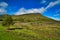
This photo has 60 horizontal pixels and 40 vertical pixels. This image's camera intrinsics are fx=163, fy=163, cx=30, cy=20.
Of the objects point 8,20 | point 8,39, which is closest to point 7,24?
point 8,20

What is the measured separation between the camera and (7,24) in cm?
5572

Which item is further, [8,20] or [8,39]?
[8,20]

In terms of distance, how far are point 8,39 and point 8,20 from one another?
97.6 feet

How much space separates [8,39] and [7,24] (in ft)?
96.9

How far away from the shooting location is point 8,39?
87.0 feet

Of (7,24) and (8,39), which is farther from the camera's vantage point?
(7,24)

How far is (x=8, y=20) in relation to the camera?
55.9 metres

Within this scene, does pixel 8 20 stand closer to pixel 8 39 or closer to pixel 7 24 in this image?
pixel 7 24

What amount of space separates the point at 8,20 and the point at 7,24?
4.64ft
